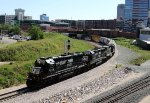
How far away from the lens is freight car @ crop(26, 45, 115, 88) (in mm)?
38406

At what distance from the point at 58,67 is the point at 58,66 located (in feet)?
0.40

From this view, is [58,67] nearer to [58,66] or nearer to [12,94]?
[58,66]

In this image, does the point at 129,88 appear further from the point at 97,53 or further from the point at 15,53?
the point at 15,53

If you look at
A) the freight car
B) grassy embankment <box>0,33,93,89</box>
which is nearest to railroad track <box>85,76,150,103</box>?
the freight car

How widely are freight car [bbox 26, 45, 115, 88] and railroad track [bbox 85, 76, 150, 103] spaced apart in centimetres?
742

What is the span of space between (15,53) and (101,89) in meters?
26.6

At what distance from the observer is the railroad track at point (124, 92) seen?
33.8 metres

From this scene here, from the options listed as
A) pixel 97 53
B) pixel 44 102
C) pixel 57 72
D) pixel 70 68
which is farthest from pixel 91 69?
pixel 44 102

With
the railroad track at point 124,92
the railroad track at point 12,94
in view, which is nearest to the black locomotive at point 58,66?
the railroad track at point 12,94

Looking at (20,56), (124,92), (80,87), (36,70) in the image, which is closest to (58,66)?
(36,70)

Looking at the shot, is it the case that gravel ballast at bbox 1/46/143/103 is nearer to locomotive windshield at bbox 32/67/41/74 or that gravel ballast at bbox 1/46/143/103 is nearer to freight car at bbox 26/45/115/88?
freight car at bbox 26/45/115/88

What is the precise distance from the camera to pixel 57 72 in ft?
138

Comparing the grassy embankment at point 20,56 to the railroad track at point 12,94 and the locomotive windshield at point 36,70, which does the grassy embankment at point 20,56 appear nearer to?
the railroad track at point 12,94

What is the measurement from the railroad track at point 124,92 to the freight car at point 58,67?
24.4 feet
